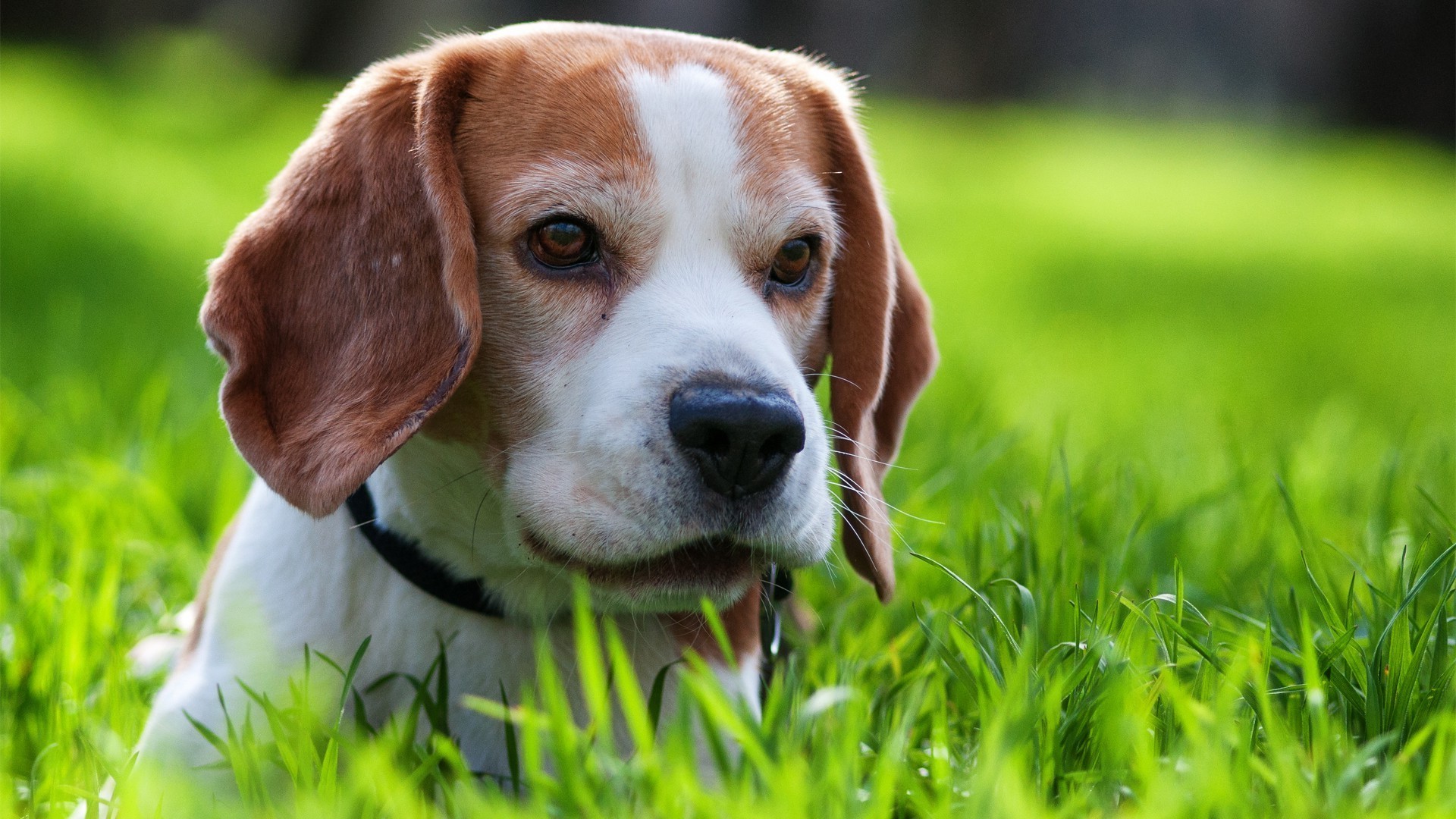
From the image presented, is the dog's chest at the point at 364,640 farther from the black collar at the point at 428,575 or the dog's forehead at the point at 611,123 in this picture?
the dog's forehead at the point at 611,123

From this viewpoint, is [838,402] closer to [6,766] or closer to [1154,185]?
[6,766]

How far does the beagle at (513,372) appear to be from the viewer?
2453 millimetres

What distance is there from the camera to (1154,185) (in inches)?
706

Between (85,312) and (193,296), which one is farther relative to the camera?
(193,296)

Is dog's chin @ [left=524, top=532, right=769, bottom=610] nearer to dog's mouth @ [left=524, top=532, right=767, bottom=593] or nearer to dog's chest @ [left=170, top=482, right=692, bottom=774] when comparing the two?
dog's mouth @ [left=524, top=532, right=767, bottom=593]

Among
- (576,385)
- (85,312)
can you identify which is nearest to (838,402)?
(576,385)

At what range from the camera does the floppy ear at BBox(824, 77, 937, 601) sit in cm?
308

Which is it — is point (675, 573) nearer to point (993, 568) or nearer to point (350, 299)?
point (350, 299)

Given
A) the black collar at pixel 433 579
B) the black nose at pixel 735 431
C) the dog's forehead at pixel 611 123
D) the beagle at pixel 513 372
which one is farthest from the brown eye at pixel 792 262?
the black collar at pixel 433 579

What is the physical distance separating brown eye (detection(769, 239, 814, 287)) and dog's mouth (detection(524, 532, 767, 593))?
0.64m

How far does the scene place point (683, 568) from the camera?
2527mm

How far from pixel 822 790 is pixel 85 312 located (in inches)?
226

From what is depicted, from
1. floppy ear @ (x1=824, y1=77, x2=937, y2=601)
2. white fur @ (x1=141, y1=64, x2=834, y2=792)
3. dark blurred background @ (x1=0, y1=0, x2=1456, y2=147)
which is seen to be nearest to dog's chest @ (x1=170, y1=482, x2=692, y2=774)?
white fur @ (x1=141, y1=64, x2=834, y2=792)

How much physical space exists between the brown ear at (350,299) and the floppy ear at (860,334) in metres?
0.91
